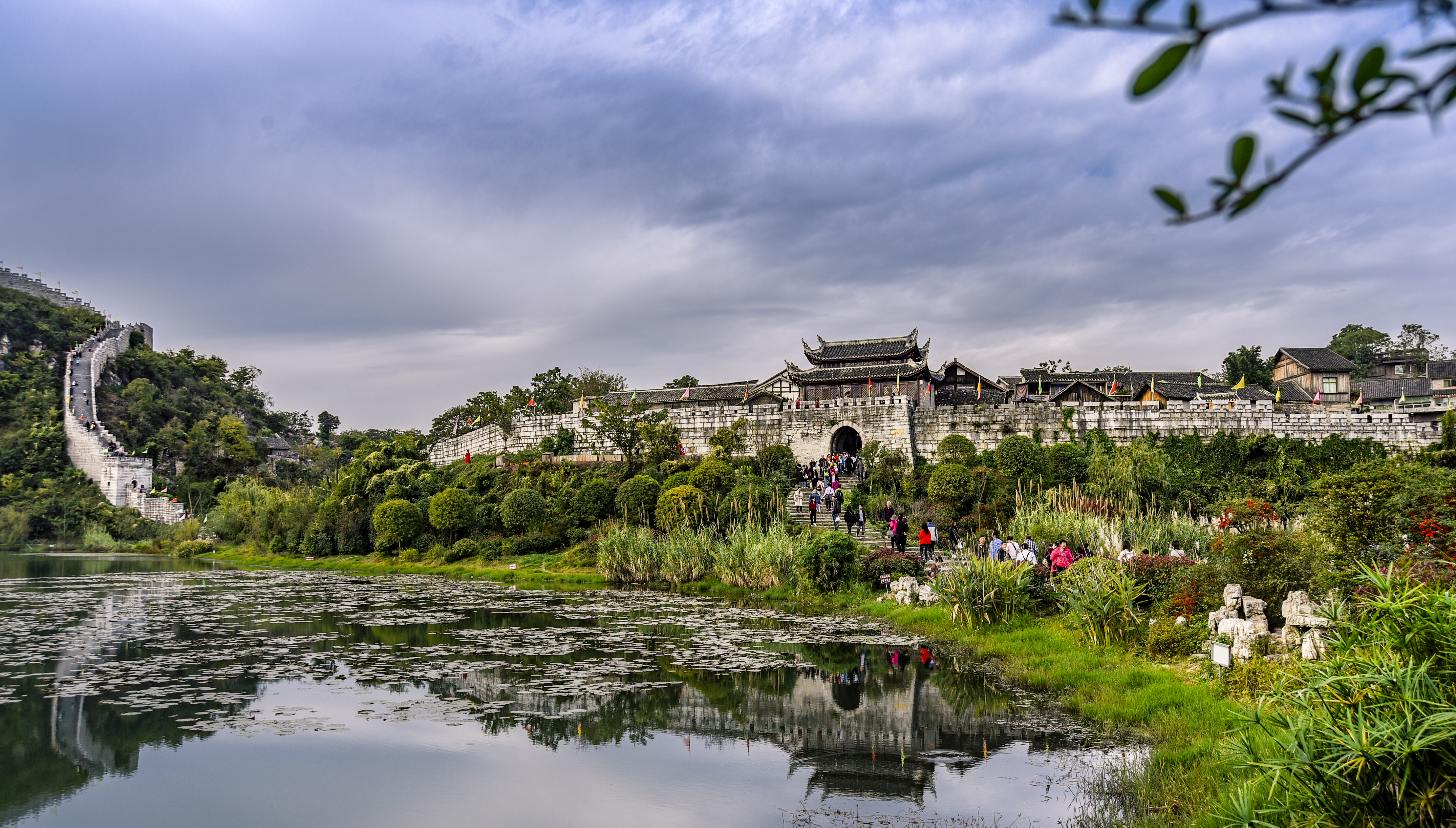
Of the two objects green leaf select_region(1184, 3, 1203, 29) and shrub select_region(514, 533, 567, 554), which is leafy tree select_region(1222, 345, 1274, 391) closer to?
shrub select_region(514, 533, 567, 554)

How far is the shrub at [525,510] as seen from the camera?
949 inches

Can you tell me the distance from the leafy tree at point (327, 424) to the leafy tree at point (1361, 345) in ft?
231

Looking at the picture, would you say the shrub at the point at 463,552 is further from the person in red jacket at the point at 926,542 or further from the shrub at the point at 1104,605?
the shrub at the point at 1104,605

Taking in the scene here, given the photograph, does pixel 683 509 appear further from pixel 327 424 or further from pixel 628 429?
pixel 327 424

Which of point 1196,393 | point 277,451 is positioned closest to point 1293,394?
point 1196,393

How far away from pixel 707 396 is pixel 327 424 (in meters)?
39.9

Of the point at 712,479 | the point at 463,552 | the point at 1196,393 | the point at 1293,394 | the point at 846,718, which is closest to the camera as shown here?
the point at 846,718

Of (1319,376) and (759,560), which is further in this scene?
(1319,376)

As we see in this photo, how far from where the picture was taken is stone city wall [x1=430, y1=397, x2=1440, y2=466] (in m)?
27.3

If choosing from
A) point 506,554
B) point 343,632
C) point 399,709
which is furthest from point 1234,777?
point 506,554

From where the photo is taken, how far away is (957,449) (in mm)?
27719

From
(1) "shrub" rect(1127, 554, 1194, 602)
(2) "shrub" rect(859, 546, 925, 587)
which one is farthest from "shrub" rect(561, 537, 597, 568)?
(1) "shrub" rect(1127, 554, 1194, 602)

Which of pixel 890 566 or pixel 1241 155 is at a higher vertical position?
pixel 1241 155

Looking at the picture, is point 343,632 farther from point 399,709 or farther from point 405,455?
point 405,455
